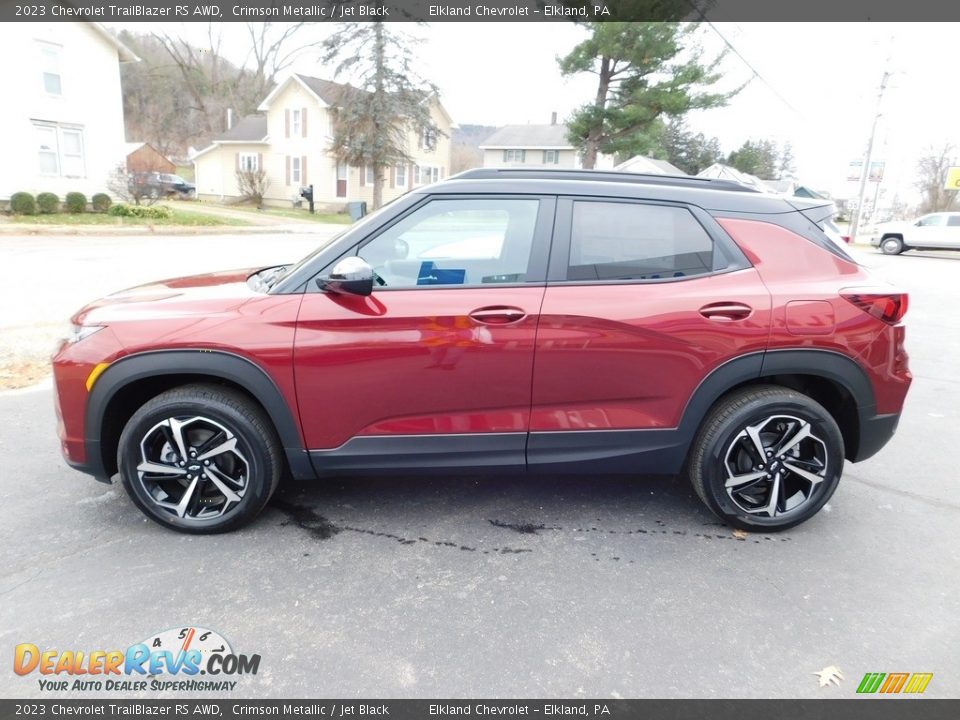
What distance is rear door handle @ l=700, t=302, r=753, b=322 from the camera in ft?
10.1

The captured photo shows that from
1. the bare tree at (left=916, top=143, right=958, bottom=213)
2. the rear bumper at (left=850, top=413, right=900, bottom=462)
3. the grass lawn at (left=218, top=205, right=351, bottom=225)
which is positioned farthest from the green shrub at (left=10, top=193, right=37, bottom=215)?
the bare tree at (left=916, top=143, right=958, bottom=213)

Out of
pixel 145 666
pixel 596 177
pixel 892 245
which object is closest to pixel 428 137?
pixel 892 245

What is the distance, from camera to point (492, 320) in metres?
2.98

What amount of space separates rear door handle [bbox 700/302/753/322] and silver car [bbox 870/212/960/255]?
28938 millimetres

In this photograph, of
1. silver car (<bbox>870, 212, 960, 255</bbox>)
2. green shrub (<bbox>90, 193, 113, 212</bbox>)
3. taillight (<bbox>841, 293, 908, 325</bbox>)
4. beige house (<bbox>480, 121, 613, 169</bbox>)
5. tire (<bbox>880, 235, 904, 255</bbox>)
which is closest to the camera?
taillight (<bbox>841, 293, 908, 325</bbox>)

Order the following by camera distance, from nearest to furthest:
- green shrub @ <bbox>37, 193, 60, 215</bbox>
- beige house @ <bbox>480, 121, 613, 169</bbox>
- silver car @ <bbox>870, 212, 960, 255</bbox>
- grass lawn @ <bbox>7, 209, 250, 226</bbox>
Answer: grass lawn @ <bbox>7, 209, 250, 226</bbox>
green shrub @ <bbox>37, 193, 60, 215</bbox>
silver car @ <bbox>870, 212, 960, 255</bbox>
beige house @ <bbox>480, 121, 613, 169</bbox>

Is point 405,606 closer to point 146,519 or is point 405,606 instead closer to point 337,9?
point 146,519

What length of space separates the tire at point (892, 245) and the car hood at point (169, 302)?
30.2 metres

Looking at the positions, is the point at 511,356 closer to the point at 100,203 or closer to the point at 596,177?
the point at 596,177

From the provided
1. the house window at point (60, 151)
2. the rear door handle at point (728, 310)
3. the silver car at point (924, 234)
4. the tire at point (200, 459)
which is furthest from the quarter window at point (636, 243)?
the silver car at point (924, 234)

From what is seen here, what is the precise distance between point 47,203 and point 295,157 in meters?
18.9

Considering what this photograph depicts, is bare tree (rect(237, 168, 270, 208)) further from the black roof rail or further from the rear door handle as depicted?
the rear door handle

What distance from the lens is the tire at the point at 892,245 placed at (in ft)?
87.0

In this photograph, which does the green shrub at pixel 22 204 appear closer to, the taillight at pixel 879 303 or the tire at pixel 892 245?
the taillight at pixel 879 303
